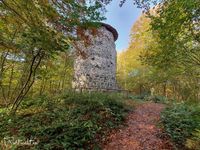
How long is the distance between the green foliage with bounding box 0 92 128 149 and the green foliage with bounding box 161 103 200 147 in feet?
6.13

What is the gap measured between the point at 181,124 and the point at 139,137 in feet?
5.23

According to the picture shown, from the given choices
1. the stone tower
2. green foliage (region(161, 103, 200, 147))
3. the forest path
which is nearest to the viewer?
the forest path

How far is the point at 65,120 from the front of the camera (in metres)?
8.08

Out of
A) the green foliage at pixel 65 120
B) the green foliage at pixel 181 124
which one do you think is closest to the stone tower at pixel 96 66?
the green foliage at pixel 65 120

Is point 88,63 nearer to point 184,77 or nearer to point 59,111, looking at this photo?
point 59,111

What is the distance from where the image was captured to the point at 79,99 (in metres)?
10.1

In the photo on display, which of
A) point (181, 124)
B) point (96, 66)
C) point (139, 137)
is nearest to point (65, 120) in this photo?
point (139, 137)

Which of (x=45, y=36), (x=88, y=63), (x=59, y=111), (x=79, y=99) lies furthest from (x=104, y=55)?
(x=45, y=36)

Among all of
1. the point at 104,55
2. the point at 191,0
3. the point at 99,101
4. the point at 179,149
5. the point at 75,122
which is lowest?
the point at 179,149

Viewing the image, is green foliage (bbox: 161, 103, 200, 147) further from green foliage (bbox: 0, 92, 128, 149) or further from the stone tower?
the stone tower

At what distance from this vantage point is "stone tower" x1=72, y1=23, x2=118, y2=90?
1511 cm

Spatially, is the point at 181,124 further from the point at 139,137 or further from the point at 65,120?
the point at 65,120

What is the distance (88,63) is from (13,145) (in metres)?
9.71

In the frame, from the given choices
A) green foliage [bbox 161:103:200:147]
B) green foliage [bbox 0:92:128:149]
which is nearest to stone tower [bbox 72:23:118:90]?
green foliage [bbox 0:92:128:149]
